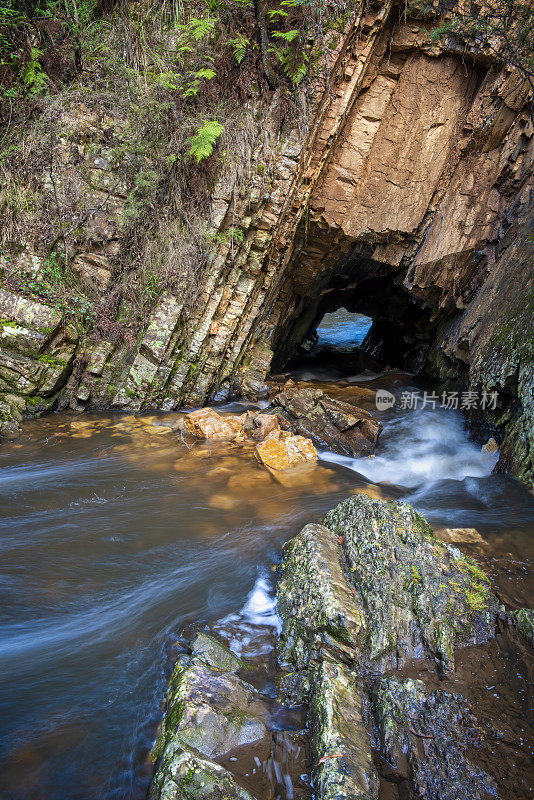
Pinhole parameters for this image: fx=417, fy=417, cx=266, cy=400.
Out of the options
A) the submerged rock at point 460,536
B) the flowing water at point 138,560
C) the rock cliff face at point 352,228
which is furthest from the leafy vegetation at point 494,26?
the submerged rock at point 460,536

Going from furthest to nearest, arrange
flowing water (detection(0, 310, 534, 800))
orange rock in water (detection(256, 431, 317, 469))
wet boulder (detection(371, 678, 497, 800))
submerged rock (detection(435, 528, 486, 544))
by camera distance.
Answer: orange rock in water (detection(256, 431, 317, 469)), submerged rock (detection(435, 528, 486, 544)), flowing water (detection(0, 310, 534, 800)), wet boulder (detection(371, 678, 497, 800))

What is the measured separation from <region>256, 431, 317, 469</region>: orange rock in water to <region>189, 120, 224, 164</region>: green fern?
5.33 meters

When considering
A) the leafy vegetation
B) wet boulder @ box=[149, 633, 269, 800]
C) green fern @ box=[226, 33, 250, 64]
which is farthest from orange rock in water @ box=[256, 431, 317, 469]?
the leafy vegetation

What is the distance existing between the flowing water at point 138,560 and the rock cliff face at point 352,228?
1.16 metres

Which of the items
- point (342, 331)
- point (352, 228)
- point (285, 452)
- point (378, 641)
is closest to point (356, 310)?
point (352, 228)

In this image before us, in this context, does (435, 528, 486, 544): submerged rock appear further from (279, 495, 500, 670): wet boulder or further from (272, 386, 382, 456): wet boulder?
(272, 386, 382, 456): wet boulder

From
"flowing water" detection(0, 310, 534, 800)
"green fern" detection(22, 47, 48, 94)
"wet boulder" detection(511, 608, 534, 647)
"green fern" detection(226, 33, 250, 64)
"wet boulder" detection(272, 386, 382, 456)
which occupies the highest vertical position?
"green fern" detection(226, 33, 250, 64)

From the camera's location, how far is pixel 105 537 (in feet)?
14.8

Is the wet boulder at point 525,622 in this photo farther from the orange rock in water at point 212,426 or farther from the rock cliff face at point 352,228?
the orange rock in water at point 212,426

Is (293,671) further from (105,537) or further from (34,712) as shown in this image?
(105,537)

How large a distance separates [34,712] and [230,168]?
28.9 ft

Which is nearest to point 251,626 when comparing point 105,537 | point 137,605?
point 137,605

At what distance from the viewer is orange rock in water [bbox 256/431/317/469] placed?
21.1 ft

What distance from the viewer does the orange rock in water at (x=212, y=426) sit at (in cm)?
734
